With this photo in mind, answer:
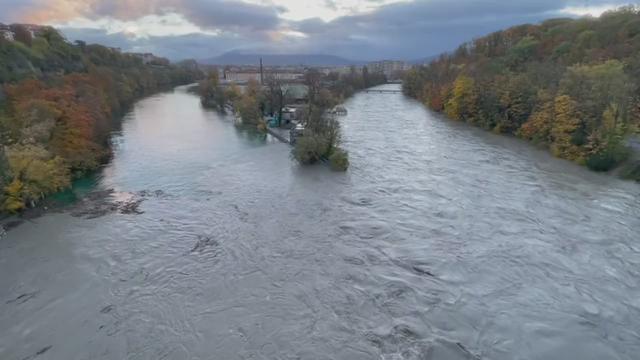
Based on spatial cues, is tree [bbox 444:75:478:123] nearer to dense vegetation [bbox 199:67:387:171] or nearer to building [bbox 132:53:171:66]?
dense vegetation [bbox 199:67:387:171]

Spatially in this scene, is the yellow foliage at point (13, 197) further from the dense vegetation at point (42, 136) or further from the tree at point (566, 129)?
the tree at point (566, 129)

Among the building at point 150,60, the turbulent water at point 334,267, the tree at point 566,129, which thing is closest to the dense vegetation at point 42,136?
the turbulent water at point 334,267

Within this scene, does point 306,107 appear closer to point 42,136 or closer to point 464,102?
point 464,102

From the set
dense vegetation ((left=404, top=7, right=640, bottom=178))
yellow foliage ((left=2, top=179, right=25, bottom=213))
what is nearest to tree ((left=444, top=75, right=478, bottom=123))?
dense vegetation ((left=404, top=7, right=640, bottom=178))

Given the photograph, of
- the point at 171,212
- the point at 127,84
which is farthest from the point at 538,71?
the point at 127,84

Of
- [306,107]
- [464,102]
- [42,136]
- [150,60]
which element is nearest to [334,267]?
[42,136]

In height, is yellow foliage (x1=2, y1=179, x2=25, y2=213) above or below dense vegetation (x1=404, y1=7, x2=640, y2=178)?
below
